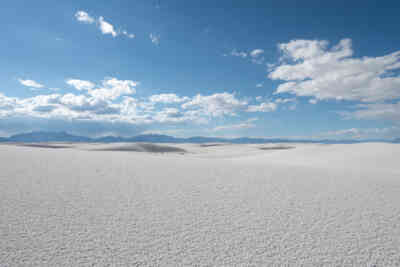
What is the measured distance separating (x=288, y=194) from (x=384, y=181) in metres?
4.34

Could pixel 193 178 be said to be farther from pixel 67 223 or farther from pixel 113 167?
pixel 67 223

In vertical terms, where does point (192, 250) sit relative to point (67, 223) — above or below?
below

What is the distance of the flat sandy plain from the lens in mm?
2980

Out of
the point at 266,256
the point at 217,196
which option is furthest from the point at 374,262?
the point at 217,196

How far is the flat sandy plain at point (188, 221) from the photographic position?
2.98m

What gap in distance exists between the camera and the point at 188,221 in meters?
3.98

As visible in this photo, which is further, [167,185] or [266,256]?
[167,185]

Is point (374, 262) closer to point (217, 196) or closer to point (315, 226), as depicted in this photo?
point (315, 226)

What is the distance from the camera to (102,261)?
9.23 feet

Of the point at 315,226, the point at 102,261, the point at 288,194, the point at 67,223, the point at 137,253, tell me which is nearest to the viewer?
the point at 102,261

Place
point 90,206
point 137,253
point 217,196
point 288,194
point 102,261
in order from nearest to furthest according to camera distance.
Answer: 1. point 102,261
2. point 137,253
3. point 90,206
4. point 217,196
5. point 288,194

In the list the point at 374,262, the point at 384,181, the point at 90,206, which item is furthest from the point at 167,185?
the point at 384,181

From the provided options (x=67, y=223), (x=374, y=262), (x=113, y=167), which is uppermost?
(x=113, y=167)

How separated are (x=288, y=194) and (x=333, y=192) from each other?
137cm
